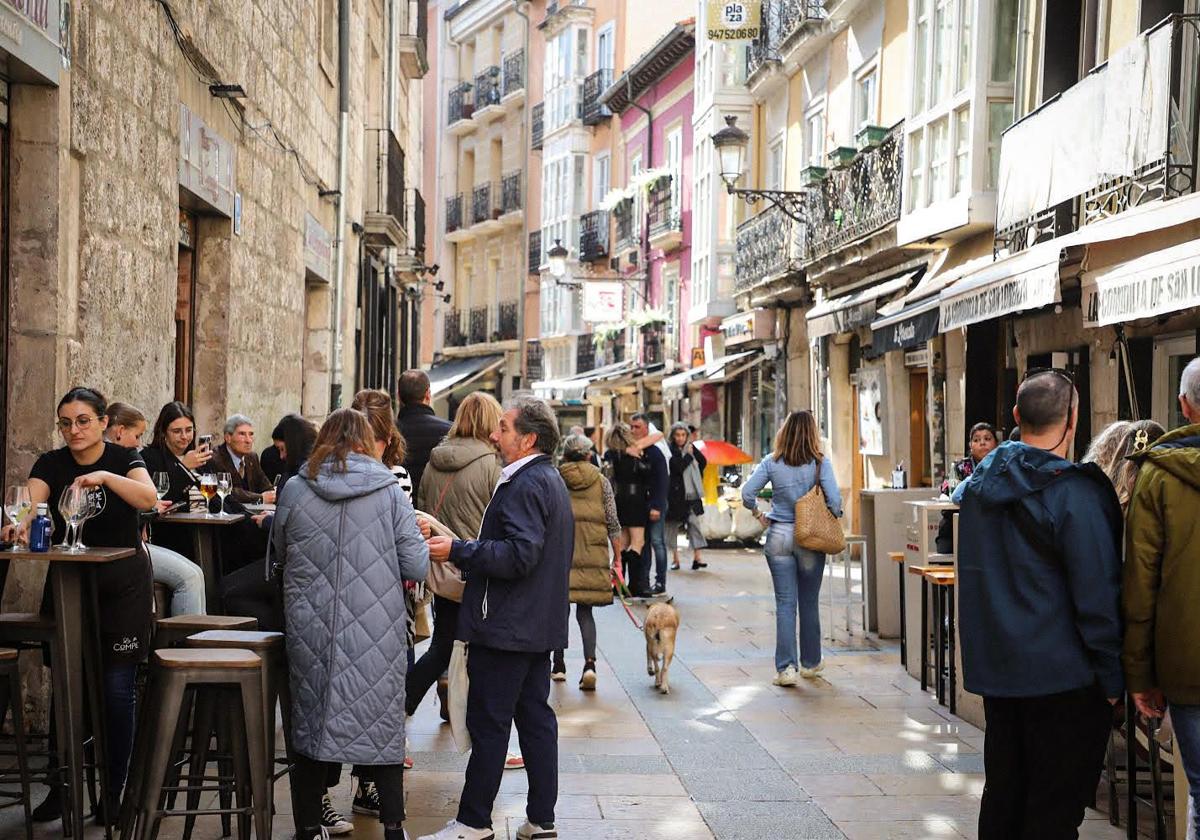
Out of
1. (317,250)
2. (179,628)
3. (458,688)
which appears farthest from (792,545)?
(317,250)

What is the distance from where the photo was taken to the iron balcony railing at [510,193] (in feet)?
165

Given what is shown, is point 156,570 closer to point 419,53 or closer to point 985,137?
point 985,137

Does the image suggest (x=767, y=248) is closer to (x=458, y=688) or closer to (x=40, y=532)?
(x=458, y=688)

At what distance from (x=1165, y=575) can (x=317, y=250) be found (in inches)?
531

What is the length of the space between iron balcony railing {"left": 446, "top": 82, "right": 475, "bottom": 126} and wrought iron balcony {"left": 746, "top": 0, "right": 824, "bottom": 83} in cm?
2582

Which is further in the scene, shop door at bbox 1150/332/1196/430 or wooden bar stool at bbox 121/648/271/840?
shop door at bbox 1150/332/1196/430

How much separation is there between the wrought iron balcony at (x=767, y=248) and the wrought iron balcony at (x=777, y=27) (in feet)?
8.43

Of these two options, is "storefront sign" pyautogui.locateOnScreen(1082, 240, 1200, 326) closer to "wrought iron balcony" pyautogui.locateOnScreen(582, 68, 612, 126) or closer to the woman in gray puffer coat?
the woman in gray puffer coat

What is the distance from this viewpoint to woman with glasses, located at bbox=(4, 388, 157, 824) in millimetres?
6141

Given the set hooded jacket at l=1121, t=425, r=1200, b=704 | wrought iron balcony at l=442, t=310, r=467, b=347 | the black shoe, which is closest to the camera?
hooded jacket at l=1121, t=425, r=1200, b=704

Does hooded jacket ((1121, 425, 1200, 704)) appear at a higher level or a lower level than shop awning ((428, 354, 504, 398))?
lower

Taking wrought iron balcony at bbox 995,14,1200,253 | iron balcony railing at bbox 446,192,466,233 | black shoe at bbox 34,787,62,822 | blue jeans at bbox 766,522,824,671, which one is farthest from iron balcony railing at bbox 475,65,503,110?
black shoe at bbox 34,787,62,822

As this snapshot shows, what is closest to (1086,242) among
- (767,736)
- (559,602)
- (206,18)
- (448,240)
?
(767,736)

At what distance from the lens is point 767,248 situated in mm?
26219
